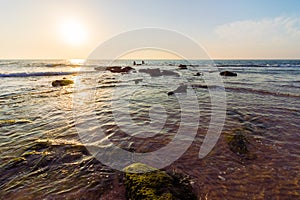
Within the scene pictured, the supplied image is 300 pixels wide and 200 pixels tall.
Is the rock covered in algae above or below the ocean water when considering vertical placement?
above

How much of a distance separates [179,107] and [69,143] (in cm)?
616

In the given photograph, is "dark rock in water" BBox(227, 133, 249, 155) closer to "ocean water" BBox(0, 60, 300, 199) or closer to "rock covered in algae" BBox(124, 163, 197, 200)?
"ocean water" BBox(0, 60, 300, 199)

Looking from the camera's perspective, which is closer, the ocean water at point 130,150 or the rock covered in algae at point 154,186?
the rock covered in algae at point 154,186

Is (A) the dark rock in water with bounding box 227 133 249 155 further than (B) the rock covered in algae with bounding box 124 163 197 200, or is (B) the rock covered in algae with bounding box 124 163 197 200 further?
(A) the dark rock in water with bounding box 227 133 249 155

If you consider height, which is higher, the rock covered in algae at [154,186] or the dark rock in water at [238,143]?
the rock covered in algae at [154,186]

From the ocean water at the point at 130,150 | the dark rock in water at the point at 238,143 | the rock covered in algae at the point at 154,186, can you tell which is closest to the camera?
the rock covered in algae at the point at 154,186

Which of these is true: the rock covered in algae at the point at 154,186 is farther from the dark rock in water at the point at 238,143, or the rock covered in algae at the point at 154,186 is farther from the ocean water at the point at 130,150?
the dark rock in water at the point at 238,143

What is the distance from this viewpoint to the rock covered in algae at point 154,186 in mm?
3124

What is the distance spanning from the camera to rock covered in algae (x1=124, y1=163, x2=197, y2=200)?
123 inches

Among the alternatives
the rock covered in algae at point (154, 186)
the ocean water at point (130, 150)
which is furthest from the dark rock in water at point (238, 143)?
the rock covered in algae at point (154, 186)

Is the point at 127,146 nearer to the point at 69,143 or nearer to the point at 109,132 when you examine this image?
the point at 109,132

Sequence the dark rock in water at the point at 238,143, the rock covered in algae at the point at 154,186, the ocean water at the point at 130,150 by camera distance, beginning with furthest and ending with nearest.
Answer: the dark rock in water at the point at 238,143 → the ocean water at the point at 130,150 → the rock covered in algae at the point at 154,186

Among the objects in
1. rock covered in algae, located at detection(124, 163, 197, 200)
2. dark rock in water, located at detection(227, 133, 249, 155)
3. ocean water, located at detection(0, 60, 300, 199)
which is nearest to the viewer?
rock covered in algae, located at detection(124, 163, 197, 200)

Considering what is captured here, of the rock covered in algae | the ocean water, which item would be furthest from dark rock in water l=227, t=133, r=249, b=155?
the rock covered in algae
